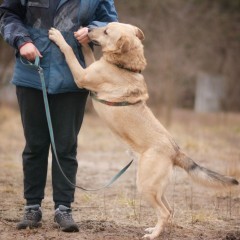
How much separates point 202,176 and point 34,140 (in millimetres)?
1453

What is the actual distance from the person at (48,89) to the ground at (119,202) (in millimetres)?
347

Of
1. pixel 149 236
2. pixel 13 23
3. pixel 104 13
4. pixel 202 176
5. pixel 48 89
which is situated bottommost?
pixel 149 236

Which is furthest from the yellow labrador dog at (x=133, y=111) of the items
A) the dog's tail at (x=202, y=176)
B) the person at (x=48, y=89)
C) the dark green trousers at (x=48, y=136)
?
the dark green trousers at (x=48, y=136)

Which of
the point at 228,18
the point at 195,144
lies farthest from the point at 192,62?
the point at 195,144

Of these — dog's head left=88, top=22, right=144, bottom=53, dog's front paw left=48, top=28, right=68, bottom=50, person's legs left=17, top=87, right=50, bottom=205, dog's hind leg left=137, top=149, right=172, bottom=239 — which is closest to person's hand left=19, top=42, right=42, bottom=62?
dog's front paw left=48, top=28, right=68, bottom=50

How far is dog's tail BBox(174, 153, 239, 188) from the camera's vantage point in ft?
15.5

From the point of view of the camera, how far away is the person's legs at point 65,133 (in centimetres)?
463

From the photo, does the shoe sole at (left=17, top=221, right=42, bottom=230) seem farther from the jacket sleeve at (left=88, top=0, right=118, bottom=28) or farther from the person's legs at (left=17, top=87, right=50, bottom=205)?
the jacket sleeve at (left=88, top=0, right=118, bottom=28)

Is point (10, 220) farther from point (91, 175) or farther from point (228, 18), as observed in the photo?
point (228, 18)

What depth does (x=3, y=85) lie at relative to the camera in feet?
41.8

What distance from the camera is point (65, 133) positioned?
465cm

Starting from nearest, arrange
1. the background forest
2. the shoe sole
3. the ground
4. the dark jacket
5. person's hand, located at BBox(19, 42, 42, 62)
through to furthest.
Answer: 1. person's hand, located at BBox(19, 42, 42, 62)
2. the dark jacket
3. the shoe sole
4. the ground
5. the background forest

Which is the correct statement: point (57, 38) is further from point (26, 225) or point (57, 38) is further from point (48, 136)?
point (26, 225)

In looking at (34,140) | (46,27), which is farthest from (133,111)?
(46,27)
